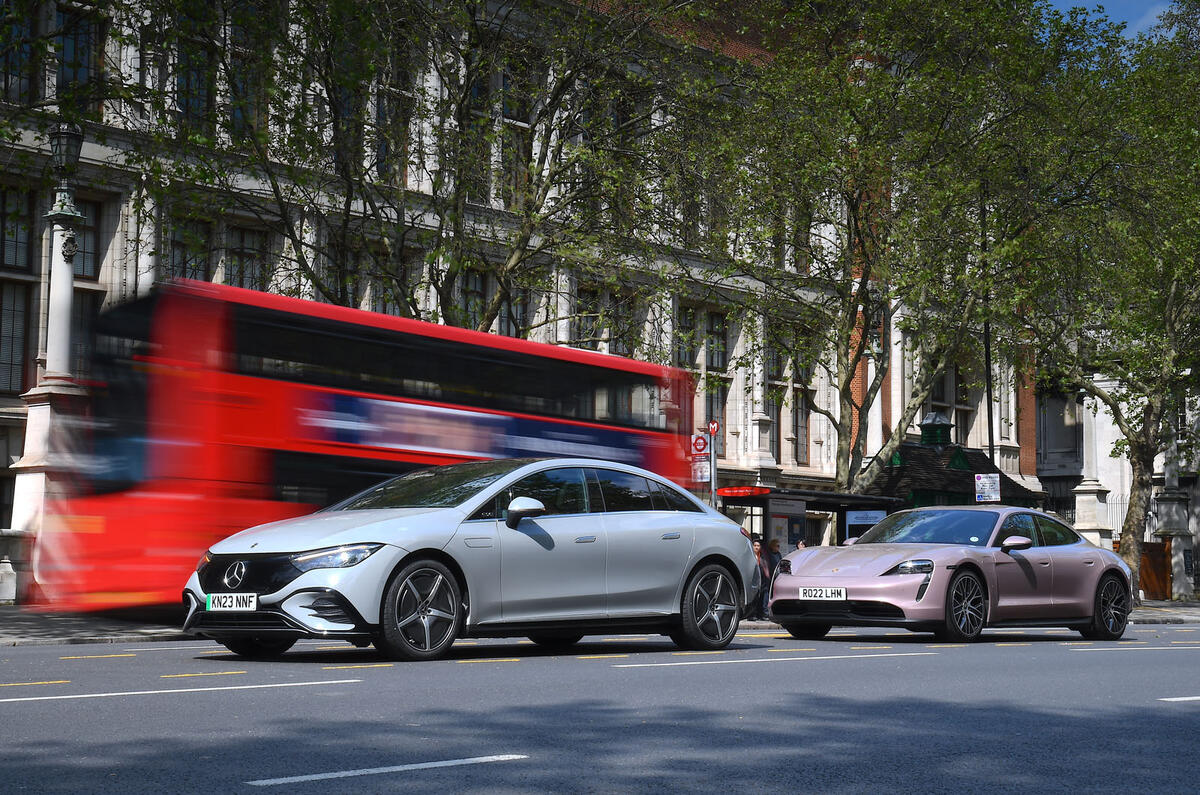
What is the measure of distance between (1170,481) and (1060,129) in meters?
15.7

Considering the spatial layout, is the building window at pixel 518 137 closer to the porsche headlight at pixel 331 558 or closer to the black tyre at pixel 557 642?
the black tyre at pixel 557 642

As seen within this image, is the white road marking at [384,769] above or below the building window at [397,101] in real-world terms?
below

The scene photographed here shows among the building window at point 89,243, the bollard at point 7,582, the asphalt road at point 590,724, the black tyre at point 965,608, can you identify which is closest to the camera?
the asphalt road at point 590,724

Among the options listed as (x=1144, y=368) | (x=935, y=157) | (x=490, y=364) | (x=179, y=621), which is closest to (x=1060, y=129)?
(x=935, y=157)

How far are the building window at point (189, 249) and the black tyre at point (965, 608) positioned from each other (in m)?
11.2

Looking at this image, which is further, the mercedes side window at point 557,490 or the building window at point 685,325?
the building window at point 685,325

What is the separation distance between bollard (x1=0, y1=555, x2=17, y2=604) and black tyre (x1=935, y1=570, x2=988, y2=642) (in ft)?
49.6

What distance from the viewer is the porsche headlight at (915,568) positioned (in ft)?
47.8

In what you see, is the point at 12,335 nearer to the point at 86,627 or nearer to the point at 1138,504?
the point at 86,627

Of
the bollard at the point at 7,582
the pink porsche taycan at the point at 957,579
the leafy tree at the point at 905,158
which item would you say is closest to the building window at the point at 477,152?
the leafy tree at the point at 905,158

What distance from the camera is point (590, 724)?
7.23 meters

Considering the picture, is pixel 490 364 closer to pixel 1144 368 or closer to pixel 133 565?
pixel 133 565

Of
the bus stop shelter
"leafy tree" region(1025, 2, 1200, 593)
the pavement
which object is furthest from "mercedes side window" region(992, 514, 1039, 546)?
"leafy tree" region(1025, 2, 1200, 593)

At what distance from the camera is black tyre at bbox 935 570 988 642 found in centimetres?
1468
